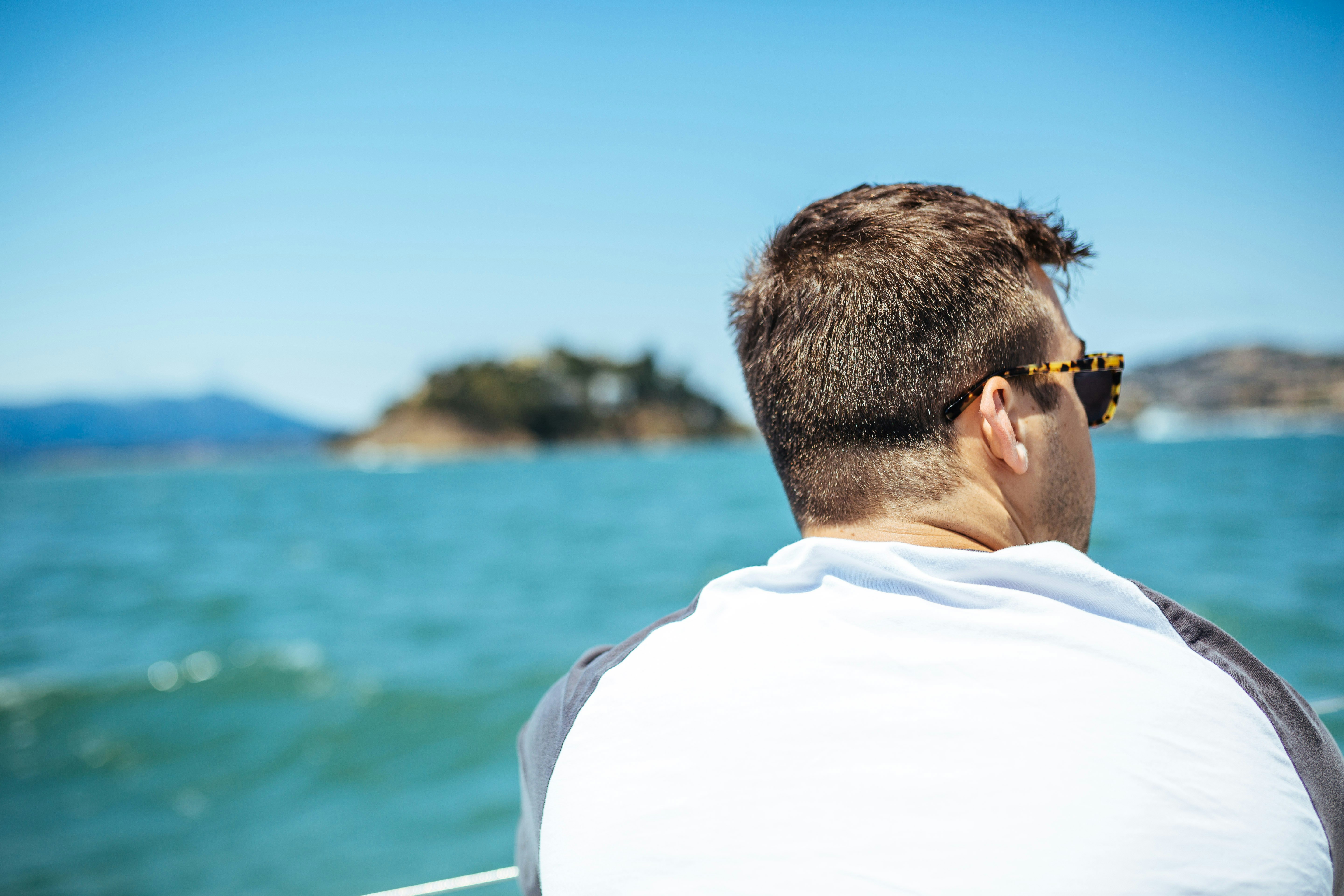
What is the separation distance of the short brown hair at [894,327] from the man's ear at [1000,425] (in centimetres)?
3

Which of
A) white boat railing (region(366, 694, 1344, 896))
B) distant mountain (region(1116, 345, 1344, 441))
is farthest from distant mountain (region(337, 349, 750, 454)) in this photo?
white boat railing (region(366, 694, 1344, 896))

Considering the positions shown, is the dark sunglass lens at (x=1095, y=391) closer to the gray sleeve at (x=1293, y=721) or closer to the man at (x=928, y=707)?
the man at (x=928, y=707)

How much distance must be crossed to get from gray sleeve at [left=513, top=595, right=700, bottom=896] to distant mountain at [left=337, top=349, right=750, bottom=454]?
273 ft

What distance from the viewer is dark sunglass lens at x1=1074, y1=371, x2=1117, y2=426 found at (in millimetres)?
1260

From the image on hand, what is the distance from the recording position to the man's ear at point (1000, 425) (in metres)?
1.11

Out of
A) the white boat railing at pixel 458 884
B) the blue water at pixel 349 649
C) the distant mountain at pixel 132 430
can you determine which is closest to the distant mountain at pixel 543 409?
the distant mountain at pixel 132 430

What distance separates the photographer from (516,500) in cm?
3005

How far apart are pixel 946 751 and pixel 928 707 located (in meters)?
0.04

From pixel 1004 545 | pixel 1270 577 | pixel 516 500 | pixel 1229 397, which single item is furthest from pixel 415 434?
pixel 1004 545

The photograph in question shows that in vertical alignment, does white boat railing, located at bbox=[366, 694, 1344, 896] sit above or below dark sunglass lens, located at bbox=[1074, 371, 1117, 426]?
below

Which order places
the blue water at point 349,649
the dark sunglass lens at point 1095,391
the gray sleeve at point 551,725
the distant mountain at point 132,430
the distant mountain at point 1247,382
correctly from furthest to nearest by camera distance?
the distant mountain at point 132,430, the distant mountain at point 1247,382, the blue water at point 349,649, the dark sunglass lens at point 1095,391, the gray sleeve at point 551,725

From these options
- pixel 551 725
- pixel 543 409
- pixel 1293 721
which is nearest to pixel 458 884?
pixel 551 725

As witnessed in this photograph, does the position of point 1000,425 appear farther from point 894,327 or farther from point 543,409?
point 543,409

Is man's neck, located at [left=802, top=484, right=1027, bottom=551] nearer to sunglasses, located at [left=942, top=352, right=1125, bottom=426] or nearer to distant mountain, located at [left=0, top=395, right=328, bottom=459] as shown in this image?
sunglasses, located at [left=942, top=352, right=1125, bottom=426]
